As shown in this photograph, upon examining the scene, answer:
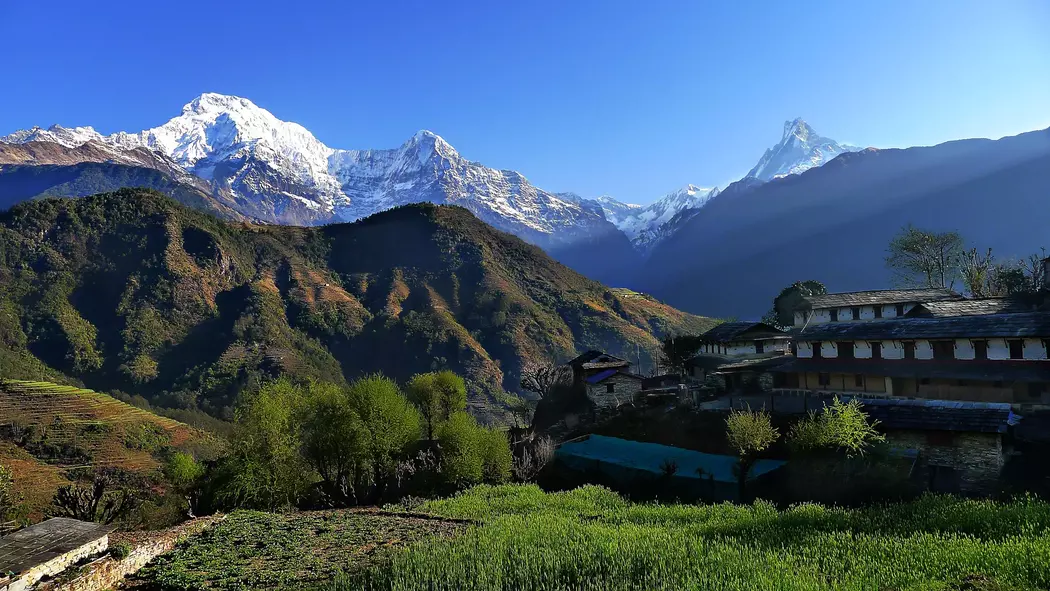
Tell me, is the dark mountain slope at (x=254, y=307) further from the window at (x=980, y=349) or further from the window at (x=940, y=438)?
the window at (x=940, y=438)

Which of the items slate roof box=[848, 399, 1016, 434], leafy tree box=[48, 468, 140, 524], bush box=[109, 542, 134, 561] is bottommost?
leafy tree box=[48, 468, 140, 524]

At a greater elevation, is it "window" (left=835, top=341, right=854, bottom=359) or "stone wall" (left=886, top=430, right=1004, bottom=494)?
"window" (left=835, top=341, right=854, bottom=359)

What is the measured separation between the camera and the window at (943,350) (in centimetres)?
3138

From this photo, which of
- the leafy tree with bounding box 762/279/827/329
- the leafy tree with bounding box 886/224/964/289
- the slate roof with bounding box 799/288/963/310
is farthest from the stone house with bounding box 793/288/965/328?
the leafy tree with bounding box 886/224/964/289

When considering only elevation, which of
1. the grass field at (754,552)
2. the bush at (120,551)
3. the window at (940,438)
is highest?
the window at (940,438)

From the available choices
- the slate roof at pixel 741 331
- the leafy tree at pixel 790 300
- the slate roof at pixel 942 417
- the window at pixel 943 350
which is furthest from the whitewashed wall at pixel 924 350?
the leafy tree at pixel 790 300

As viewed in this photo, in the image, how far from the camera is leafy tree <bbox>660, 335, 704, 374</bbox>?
5628 cm

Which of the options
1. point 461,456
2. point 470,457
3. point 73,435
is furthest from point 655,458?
point 73,435

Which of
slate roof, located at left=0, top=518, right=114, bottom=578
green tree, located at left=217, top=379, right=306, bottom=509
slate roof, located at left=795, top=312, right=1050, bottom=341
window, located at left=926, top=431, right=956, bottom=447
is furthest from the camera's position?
green tree, located at left=217, top=379, right=306, bottom=509

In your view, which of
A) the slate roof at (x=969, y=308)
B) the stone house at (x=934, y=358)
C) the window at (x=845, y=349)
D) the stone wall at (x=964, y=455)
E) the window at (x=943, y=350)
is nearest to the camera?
the stone wall at (x=964, y=455)

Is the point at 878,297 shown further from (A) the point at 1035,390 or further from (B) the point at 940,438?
(B) the point at 940,438

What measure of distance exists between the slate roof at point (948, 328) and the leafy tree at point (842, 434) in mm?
10475

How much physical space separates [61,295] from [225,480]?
11789 centimetres

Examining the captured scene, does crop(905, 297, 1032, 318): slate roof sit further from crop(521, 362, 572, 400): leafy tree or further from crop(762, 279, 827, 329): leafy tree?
crop(521, 362, 572, 400): leafy tree
